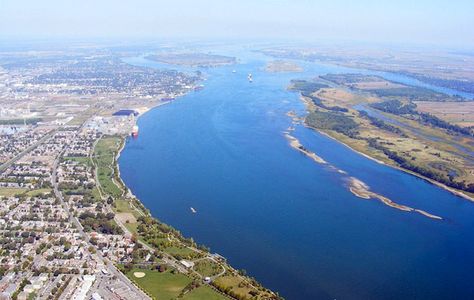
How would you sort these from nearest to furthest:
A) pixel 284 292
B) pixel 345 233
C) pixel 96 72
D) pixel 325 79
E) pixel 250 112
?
1. pixel 284 292
2. pixel 345 233
3. pixel 250 112
4. pixel 325 79
5. pixel 96 72

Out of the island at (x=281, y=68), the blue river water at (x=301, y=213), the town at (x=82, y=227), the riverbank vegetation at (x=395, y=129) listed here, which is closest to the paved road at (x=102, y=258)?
the town at (x=82, y=227)

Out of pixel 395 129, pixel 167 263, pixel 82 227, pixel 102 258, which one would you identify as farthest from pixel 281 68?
pixel 102 258

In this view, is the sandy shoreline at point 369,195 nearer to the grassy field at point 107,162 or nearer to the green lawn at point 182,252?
the green lawn at point 182,252

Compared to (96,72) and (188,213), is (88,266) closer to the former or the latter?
(188,213)

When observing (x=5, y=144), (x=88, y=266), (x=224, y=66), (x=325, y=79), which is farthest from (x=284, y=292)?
(x=224, y=66)

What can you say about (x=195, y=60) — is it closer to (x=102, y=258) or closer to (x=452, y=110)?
(x=452, y=110)

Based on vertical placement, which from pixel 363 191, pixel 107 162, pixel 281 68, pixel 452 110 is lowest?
pixel 363 191
